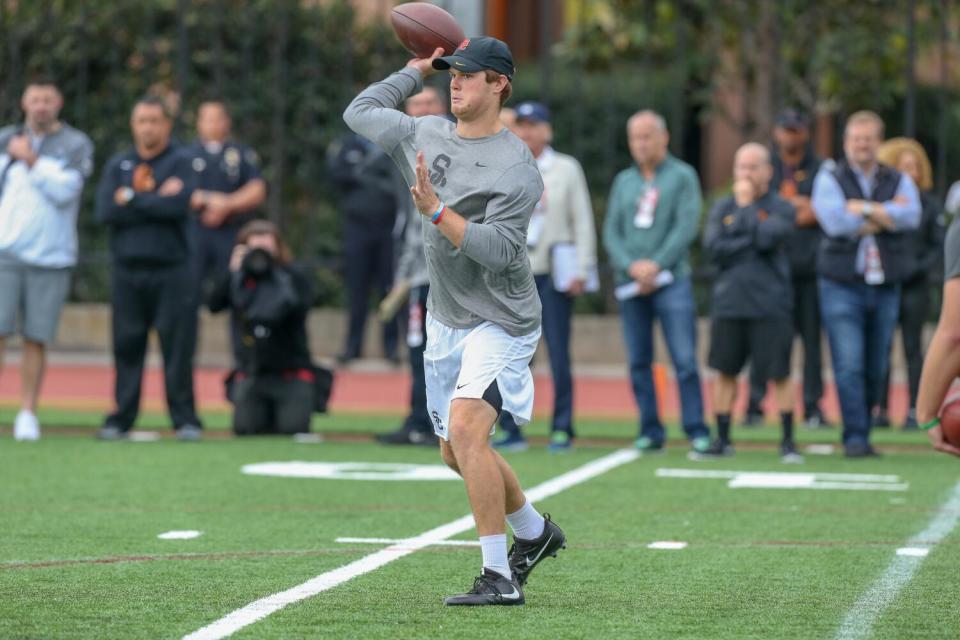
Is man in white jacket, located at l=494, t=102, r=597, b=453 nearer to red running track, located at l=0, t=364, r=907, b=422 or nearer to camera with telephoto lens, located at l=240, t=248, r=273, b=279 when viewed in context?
camera with telephoto lens, located at l=240, t=248, r=273, b=279

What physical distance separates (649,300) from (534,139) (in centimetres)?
123

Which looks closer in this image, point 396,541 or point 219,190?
point 396,541

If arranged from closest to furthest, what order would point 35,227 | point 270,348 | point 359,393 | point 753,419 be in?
point 35,227 < point 270,348 < point 753,419 < point 359,393

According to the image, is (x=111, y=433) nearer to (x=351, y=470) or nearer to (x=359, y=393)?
(x=351, y=470)

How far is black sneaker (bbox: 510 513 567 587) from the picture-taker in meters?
6.35

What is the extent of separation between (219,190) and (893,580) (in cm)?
919

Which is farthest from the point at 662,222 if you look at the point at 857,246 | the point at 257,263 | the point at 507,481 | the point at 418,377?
the point at 507,481

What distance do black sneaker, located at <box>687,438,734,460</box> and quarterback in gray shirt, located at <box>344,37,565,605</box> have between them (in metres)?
4.92

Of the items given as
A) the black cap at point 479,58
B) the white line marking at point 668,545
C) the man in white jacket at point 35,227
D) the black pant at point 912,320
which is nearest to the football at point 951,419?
the black cap at point 479,58

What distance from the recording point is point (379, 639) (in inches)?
213

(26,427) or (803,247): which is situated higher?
(803,247)

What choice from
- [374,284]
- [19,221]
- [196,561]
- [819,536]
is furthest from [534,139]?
[374,284]

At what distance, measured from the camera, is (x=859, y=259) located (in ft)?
37.5

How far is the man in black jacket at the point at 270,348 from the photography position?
12227mm
